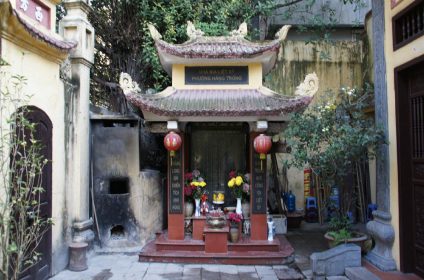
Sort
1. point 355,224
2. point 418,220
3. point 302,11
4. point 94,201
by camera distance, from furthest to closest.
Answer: point 302,11 < point 355,224 < point 94,201 < point 418,220

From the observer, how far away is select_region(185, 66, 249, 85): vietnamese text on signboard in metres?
8.36

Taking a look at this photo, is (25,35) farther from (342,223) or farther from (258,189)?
(342,223)

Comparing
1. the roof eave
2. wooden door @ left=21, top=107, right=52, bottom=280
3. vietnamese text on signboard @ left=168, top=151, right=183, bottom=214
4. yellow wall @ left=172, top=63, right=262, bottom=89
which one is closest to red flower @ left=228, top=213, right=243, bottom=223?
vietnamese text on signboard @ left=168, top=151, right=183, bottom=214

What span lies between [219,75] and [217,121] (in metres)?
1.05

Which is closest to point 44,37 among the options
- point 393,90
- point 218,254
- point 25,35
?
point 25,35

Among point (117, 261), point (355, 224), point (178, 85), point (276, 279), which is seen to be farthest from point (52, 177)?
point (355, 224)

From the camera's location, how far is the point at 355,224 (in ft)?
34.0

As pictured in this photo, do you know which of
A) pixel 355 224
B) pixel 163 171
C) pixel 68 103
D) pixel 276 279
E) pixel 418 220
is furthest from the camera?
pixel 355 224

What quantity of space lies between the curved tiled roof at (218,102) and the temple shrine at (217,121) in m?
0.02

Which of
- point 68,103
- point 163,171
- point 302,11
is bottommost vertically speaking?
point 163,171

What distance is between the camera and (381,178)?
6.30m

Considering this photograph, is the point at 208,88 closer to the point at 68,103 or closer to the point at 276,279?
the point at 68,103

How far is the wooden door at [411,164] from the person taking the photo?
5.52 meters

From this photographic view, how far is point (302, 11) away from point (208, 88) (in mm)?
6931
